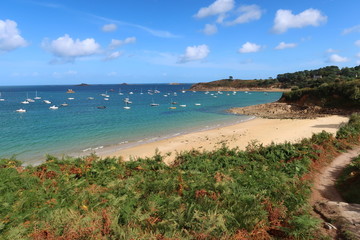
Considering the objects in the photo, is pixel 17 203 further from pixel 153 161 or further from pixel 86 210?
pixel 153 161

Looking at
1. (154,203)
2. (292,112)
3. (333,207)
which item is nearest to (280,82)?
(292,112)

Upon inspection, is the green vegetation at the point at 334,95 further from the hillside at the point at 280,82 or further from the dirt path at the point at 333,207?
the hillside at the point at 280,82

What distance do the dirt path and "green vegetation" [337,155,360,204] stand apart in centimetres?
27

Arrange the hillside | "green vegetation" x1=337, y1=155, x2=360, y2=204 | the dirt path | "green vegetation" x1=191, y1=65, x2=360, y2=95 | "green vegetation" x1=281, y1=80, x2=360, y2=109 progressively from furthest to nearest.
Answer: the hillside → "green vegetation" x1=191, y1=65, x2=360, y2=95 → "green vegetation" x1=281, y1=80, x2=360, y2=109 → "green vegetation" x1=337, y1=155, x2=360, y2=204 → the dirt path

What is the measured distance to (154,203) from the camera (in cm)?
768

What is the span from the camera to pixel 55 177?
1108 centimetres

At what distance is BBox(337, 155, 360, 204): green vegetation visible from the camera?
30.9 ft

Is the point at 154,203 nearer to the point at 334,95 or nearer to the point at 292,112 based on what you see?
the point at 292,112

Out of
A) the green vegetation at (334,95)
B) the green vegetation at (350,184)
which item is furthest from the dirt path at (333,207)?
the green vegetation at (334,95)

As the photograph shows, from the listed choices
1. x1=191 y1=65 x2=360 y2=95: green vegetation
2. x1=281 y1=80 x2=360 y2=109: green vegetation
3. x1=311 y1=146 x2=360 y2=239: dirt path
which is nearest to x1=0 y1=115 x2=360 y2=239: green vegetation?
x1=311 y1=146 x2=360 y2=239: dirt path

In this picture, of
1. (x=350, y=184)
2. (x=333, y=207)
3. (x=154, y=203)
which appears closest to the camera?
(x=154, y=203)

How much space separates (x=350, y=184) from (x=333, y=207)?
3828 mm

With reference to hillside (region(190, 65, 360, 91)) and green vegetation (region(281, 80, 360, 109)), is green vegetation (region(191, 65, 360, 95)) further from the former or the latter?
green vegetation (region(281, 80, 360, 109))

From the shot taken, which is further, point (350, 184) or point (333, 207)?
point (350, 184)
